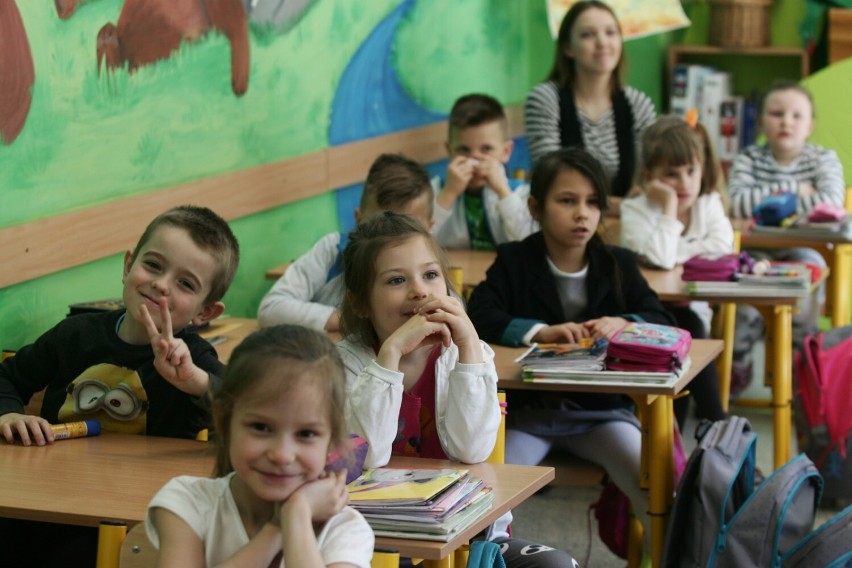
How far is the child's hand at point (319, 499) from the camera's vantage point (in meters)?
1.70

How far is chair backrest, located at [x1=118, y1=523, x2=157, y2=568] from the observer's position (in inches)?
72.5

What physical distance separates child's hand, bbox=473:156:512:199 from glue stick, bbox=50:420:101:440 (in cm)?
218

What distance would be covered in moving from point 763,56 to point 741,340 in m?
2.48

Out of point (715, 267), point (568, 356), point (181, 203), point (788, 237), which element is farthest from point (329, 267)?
point (788, 237)

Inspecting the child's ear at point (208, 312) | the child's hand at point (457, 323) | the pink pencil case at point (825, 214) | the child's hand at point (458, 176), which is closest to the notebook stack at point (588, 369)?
the child's hand at point (457, 323)

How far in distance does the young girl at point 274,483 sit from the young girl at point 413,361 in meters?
0.51

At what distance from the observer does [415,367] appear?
2.51 meters

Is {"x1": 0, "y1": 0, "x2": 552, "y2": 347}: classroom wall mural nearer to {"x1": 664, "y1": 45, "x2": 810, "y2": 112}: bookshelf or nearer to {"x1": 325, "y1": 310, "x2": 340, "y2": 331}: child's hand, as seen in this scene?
{"x1": 325, "y1": 310, "x2": 340, "y2": 331}: child's hand

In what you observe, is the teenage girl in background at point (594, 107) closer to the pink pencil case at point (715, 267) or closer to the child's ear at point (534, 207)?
the pink pencil case at point (715, 267)

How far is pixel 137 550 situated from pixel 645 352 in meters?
1.40

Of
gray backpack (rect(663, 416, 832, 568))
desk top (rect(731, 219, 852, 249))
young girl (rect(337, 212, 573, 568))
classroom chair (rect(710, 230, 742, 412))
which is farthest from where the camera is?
desk top (rect(731, 219, 852, 249))

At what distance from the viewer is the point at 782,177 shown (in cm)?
536

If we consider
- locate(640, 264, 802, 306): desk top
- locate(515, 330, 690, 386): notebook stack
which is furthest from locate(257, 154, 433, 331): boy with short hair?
locate(640, 264, 802, 306): desk top

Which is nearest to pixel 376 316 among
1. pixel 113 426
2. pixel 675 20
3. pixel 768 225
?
pixel 113 426
